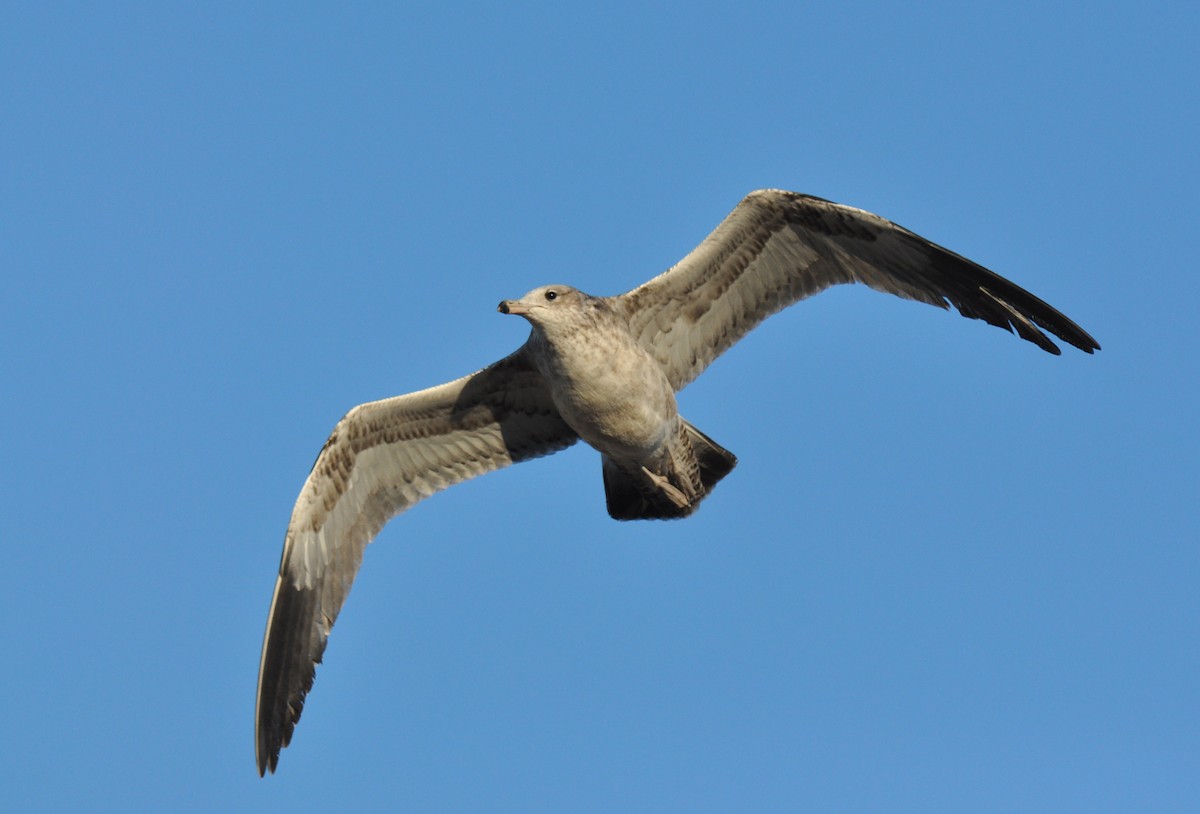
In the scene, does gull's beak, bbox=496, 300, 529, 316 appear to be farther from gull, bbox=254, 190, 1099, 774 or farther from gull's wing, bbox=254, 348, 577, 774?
gull's wing, bbox=254, 348, 577, 774

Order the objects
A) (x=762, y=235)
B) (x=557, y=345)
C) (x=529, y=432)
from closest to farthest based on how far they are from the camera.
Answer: (x=557, y=345) < (x=762, y=235) < (x=529, y=432)

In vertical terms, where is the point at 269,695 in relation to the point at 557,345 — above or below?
below

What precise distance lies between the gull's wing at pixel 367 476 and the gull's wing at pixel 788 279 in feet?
4.40

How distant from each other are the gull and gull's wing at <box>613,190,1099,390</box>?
0.01m

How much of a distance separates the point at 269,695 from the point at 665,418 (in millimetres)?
4482

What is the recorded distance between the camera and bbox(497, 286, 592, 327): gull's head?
35.6 ft

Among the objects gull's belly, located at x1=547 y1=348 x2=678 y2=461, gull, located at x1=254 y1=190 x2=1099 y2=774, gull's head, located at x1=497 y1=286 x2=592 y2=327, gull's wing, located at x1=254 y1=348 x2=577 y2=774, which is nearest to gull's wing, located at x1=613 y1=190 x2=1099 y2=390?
gull, located at x1=254 y1=190 x2=1099 y2=774

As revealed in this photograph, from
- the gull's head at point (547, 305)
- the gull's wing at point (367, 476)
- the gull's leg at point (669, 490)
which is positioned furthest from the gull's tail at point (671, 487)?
the gull's head at point (547, 305)

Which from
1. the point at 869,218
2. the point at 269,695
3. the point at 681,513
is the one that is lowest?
the point at 269,695

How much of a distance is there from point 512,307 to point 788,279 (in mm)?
2763

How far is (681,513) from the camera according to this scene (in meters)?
12.5

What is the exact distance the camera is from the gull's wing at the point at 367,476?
40.4 ft

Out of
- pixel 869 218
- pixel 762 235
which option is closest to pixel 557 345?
pixel 762 235

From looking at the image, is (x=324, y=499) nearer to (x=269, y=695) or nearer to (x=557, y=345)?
(x=269, y=695)
